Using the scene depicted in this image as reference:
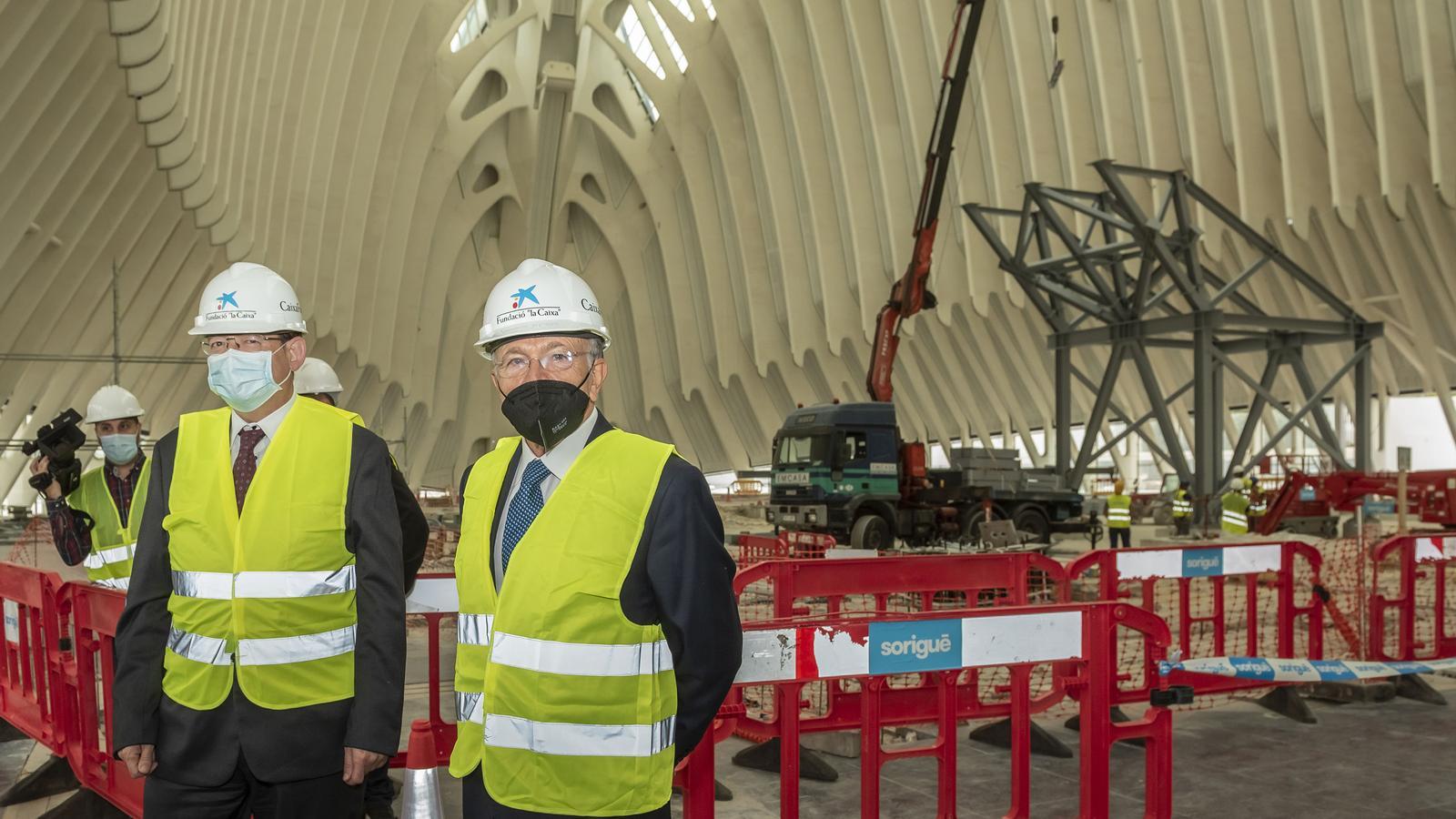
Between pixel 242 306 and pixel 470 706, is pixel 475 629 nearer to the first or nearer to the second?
pixel 470 706

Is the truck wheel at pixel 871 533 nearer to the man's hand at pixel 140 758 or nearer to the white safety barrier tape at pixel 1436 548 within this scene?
the white safety barrier tape at pixel 1436 548

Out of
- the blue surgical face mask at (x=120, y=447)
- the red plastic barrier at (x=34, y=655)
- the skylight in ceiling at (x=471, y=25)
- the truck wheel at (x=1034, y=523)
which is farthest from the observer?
the skylight in ceiling at (x=471, y=25)

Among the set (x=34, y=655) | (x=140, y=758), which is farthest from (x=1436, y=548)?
(x=34, y=655)

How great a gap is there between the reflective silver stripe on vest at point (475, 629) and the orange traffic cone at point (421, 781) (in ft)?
1.20

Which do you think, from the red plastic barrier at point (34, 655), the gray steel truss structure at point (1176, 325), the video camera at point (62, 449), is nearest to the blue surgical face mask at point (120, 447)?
the video camera at point (62, 449)

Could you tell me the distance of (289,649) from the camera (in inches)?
126

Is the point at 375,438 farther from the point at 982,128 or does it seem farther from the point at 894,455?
the point at 982,128

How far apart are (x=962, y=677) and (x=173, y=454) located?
19.4 ft

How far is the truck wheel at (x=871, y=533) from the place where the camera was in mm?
19125

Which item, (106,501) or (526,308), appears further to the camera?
(106,501)

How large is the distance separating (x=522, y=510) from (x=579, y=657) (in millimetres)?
402

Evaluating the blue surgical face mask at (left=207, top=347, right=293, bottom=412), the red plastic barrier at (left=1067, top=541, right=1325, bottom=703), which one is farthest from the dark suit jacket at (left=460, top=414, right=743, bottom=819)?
the red plastic barrier at (left=1067, top=541, right=1325, bottom=703)

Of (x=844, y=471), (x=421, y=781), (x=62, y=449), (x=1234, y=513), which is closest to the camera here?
(x=421, y=781)

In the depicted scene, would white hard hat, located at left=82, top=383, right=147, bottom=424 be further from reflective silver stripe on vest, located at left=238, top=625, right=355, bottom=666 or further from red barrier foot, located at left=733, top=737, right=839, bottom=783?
red barrier foot, located at left=733, top=737, right=839, bottom=783
